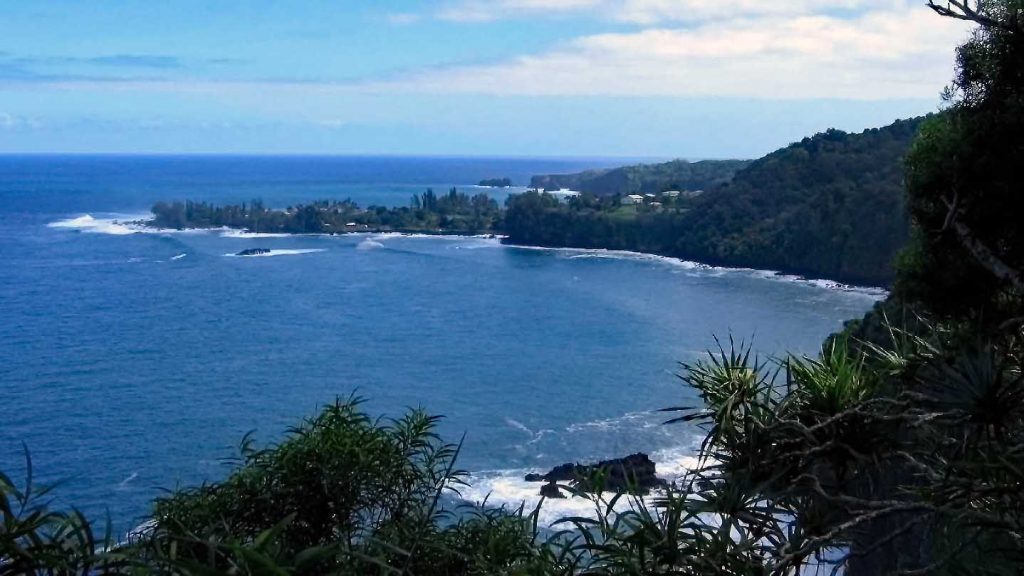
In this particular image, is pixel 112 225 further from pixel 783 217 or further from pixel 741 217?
pixel 783 217

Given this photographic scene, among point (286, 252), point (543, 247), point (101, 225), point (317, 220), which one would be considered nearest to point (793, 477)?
point (286, 252)

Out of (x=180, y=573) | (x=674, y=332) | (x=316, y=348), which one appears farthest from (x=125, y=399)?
(x=180, y=573)

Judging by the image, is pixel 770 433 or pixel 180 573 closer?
pixel 180 573

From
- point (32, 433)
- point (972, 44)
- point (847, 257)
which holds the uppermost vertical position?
point (972, 44)

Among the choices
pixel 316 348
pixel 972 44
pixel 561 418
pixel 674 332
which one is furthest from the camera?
pixel 674 332

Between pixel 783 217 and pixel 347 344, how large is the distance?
34.0m

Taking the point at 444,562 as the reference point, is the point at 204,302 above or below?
below

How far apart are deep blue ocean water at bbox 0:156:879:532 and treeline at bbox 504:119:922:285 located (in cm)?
297

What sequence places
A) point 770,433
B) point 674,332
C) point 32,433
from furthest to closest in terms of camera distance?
point 674,332
point 32,433
point 770,433

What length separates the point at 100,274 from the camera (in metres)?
51.1

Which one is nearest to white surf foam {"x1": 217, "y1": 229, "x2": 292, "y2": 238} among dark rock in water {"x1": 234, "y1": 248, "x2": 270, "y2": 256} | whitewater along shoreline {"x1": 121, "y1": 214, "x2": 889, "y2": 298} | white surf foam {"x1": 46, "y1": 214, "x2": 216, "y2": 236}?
whitewater along shoreline {"x1": 121, "y1": 214, "x2": 889, "y2": 298}

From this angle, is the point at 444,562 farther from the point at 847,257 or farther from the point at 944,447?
the point at 847,257

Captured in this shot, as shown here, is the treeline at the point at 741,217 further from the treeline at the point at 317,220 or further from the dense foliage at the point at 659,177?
the dense foliage at the point at 659,177

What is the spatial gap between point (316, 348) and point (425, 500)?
30918 millimetres
